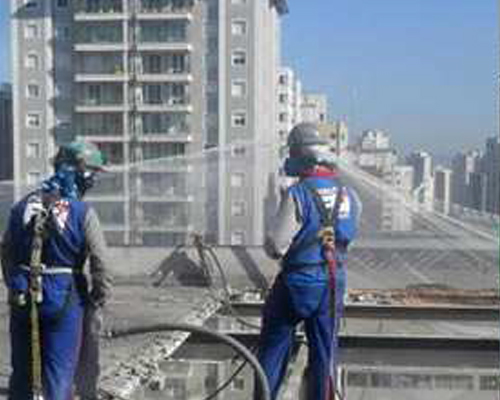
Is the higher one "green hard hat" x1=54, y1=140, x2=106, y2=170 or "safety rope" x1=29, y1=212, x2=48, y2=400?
"green hard hat" x1=54, y1=140, x2=106, y2=170

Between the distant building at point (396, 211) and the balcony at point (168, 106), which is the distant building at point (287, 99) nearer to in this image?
the balcony at point (168, 106)

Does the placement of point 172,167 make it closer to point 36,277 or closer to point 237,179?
point 237,179

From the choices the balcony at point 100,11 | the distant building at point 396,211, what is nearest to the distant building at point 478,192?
the distant building at point 396,211

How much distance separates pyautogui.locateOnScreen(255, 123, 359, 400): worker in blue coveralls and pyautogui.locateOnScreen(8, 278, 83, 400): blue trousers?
72 centimetres

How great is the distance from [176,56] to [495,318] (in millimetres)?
42367

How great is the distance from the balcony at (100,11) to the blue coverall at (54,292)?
46815mm

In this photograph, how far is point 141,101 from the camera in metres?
47.3

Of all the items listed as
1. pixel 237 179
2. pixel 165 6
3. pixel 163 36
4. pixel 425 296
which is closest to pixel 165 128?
pixel 163 36

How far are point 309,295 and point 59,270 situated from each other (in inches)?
36.1

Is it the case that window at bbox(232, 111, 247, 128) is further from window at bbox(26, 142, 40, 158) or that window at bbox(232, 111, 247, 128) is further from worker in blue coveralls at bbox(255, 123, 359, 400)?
worker in blue coveralls at bbox(255, 123, 359, 400)

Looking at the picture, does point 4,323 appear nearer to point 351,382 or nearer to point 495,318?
point 351,382

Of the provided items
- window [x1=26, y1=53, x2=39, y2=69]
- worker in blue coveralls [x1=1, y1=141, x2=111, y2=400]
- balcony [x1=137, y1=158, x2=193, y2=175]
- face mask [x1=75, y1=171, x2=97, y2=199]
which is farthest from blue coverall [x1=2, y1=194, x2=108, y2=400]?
window [x1=26, y1=53, x2=39, y2=69]

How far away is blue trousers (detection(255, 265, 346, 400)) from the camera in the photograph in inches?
128

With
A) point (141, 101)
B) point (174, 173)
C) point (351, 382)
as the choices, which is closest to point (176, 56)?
point (141, 101)
